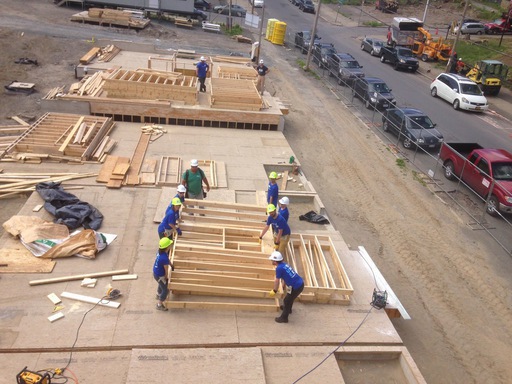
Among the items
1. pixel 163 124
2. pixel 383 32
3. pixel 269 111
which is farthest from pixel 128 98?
pixel 383 32

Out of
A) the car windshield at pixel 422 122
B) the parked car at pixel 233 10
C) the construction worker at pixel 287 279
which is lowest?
the construction worker at pixel 287 279

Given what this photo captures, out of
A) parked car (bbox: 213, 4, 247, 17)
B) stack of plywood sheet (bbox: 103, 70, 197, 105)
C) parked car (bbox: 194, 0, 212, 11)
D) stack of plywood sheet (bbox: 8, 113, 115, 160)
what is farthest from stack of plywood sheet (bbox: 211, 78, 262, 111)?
parked car (bbox: 194, 0, 212, 11)

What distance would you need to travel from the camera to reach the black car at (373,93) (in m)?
26.1

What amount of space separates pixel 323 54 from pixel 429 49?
504 inches

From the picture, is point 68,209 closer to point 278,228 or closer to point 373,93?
point 278,228

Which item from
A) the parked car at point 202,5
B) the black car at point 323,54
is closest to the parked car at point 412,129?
the black car at point 323,54

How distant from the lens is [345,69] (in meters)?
31.1

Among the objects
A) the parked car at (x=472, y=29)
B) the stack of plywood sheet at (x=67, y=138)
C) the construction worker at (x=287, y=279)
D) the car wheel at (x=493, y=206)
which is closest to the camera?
the construction worker at (x=287, y=279)

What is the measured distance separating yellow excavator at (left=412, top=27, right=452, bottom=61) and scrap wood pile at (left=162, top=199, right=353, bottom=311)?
114ft

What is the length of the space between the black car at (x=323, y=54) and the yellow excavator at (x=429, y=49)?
420 inches

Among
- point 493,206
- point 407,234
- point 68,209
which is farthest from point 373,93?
point 68,209

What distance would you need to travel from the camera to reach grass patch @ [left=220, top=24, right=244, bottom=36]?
4301 cm

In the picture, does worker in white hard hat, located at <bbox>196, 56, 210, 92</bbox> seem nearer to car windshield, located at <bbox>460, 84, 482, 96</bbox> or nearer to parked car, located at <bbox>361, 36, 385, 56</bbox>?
car windshield, located at <bbox>460, 84, 482, 96</bbox>

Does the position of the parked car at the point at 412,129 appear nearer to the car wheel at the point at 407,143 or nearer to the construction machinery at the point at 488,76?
the car wheel at the point at 407,143
